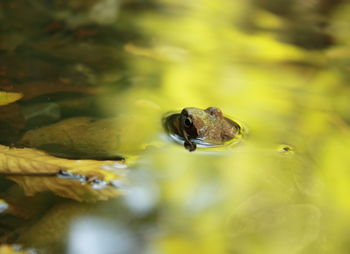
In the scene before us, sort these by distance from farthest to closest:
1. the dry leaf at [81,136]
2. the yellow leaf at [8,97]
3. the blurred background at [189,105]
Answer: the yellow leaf at [8,97]
the dry leaf at [81,136]
the blurred background at [189,105]

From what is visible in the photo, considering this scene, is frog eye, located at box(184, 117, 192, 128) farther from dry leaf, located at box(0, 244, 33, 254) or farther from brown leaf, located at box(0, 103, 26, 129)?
dry leaf, located at box(0, 244, 33, 254)

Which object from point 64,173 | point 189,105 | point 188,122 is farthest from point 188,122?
point 64,173

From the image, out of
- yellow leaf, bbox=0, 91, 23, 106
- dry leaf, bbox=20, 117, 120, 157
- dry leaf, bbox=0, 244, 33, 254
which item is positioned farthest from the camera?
yellow leaf, bbox=0, 91, 23, 106

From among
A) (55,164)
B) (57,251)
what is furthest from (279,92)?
(57,251)

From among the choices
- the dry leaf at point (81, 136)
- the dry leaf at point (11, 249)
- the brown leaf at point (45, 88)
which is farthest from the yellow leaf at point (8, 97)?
the dry leaf at point (11, 249)

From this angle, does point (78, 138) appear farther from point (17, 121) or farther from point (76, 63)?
point (76, 63)

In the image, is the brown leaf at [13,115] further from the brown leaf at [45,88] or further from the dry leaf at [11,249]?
the dry leaf at [11,249]

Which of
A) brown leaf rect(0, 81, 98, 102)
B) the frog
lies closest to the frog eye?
the frog
